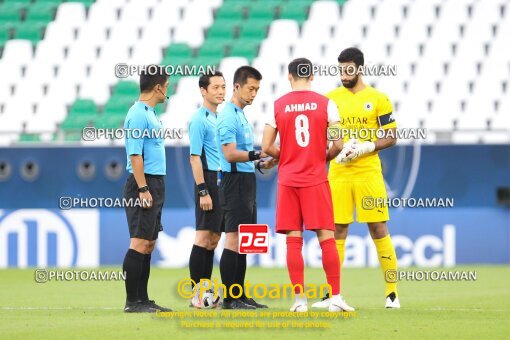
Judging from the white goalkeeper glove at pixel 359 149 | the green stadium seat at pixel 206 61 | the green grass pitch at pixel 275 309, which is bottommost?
the green grass pitch at pixel 275 309

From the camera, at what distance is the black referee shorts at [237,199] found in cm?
961

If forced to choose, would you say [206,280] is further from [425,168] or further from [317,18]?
[317,18]

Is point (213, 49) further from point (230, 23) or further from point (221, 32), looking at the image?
point (230, 23)

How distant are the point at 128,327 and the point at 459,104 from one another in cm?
1251

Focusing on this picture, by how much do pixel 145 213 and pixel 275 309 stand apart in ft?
4.73

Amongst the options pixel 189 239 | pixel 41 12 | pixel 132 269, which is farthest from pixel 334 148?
pixel 41 12

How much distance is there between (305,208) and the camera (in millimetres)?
8820

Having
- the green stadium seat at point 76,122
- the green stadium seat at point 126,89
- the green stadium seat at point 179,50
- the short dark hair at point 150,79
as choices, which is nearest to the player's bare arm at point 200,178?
the short dark hair at point 150,79

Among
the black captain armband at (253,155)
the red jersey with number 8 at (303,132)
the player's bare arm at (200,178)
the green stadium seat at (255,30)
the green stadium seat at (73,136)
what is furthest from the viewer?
the green stadium seat at (255,30)

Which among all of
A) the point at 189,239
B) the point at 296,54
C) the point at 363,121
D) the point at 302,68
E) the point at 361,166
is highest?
the point at 296,54

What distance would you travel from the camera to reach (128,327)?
318 inches

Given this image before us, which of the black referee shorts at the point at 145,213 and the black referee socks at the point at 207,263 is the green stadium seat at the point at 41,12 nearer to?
the black referee socks at the point at 207,263

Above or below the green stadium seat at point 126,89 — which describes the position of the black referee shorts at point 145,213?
below

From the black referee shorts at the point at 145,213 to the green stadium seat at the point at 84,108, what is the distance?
10.4 metres
